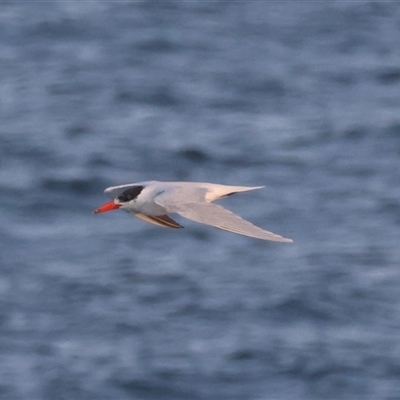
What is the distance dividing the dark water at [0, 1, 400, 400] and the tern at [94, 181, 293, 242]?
133 inches

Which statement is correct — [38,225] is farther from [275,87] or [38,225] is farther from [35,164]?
[275,87]

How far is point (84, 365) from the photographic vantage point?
1117 cm

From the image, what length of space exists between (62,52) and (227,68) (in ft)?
7.20

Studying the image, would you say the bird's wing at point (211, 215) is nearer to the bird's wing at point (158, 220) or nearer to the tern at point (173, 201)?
the tern at point (173, 201)

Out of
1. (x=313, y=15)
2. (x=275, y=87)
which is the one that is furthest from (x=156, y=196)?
(x=313, y=15)

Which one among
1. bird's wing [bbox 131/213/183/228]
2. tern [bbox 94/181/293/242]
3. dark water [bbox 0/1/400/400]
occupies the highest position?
tern [bbox 94/181/293/242]

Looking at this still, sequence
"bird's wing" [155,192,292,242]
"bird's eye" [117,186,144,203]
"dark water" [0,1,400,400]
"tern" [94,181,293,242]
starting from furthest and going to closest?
"dark water" [0,1,400,400], "bird's eye" [117,186,144,203], "tern" [94,181,293,242], "bird's wing" [155,192,292,242]

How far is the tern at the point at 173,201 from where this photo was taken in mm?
7102

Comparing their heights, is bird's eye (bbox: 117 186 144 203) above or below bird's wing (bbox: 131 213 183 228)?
above

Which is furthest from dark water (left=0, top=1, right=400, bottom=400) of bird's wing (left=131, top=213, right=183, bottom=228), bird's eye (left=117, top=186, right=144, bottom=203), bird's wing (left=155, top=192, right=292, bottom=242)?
bird's wing (left=155, top=192, right=292, bottom=242)

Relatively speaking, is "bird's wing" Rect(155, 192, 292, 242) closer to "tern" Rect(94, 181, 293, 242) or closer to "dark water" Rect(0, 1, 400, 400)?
"tern" Rect(94, 181, 293, 242)

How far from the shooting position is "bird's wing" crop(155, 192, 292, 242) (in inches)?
259

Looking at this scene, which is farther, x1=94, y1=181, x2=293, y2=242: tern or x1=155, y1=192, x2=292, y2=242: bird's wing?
x1=94, y1=181, x2=293, y2=242: tern

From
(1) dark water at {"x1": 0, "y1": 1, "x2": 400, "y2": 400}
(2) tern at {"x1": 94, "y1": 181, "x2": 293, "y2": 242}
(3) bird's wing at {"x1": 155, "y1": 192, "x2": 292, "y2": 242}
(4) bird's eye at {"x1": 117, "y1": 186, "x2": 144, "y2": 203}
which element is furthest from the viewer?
(1) dark water at {"x1": 0, "y1": 1, "x2": 400, "y2": 400}
